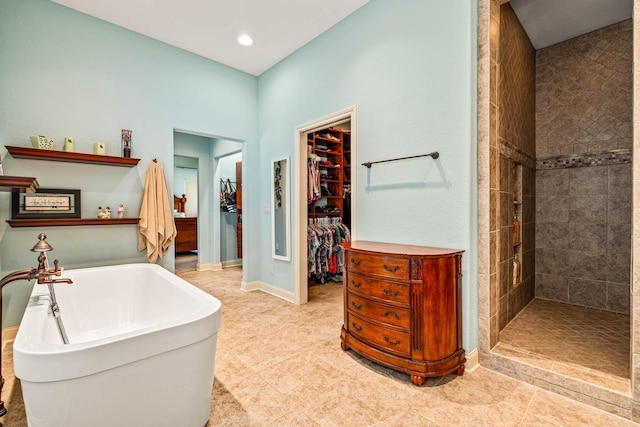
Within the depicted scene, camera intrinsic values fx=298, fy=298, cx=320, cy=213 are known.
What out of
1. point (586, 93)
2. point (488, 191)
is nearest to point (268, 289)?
point (488, 191)

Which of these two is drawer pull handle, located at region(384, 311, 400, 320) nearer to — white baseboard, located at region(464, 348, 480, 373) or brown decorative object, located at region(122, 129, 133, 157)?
white baseboard, located at region(464, 348, 480, 373)

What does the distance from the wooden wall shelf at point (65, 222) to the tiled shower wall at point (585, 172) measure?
4782 mm

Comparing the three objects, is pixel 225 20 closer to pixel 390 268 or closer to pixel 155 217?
pixel 155 217

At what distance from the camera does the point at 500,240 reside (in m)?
2.46

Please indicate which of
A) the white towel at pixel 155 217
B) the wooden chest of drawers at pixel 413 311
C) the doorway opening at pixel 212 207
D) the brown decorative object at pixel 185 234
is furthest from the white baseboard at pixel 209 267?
the wooden chest of drawers at pixel 413 311

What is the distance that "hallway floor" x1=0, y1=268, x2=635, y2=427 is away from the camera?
166 centimetres

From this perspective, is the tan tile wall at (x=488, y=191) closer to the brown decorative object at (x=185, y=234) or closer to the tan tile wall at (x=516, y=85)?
the tan tile wall at (x=516, y=85)

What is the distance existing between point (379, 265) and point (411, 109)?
4.45 feet

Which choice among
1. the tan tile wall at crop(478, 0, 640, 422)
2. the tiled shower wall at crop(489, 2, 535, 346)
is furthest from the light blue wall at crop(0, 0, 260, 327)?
the tiled shower wall at crop(489, 2, 535, 346)

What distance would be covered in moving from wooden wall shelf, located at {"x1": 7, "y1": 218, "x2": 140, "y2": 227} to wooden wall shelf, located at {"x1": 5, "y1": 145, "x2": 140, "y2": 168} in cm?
58

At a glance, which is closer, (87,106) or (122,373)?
(122,373)

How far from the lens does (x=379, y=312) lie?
7.11 ft

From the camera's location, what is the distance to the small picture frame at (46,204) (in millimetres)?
2703

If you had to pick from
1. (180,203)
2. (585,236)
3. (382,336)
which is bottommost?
(382,336)
